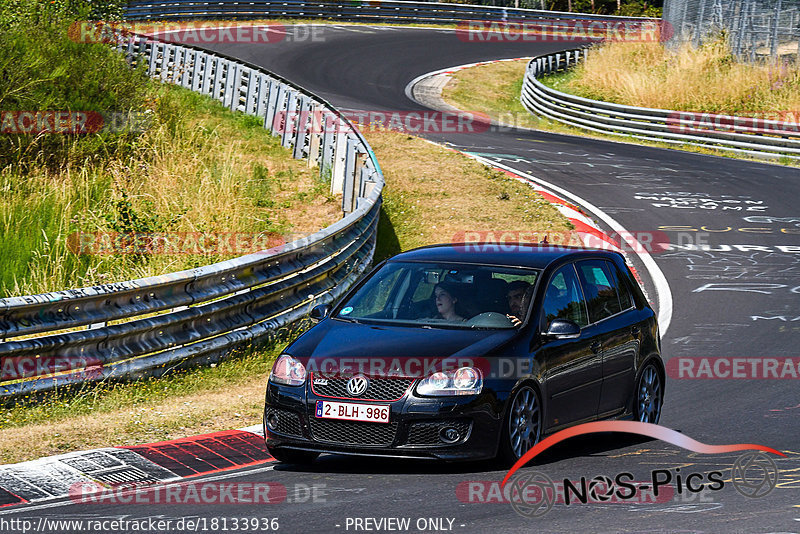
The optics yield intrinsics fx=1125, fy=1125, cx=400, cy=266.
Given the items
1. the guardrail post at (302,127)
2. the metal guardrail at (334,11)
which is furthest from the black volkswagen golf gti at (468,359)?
the metal guardrail at (334,11)

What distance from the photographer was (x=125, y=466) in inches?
300

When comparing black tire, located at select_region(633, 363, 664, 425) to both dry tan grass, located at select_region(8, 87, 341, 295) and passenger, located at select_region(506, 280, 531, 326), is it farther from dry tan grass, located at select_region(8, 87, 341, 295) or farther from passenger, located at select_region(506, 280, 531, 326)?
dry tan grass, located at select_region(8, 87, 341, 295)

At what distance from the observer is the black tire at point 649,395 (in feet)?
30.1

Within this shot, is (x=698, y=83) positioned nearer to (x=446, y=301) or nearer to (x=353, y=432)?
(x=446, y=301)

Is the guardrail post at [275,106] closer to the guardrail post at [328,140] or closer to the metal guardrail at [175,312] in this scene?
the guardrail post at [328,140]

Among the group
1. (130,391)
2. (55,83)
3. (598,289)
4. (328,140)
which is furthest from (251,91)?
(598,289)

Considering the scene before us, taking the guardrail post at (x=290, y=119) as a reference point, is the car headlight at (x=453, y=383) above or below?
above

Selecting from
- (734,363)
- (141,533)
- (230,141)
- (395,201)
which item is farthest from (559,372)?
(230,141)

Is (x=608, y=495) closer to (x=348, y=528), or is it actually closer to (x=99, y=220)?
(x=348, y=528)

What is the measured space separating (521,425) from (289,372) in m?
1.64

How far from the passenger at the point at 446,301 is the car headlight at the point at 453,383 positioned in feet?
2.84

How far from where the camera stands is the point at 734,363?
11.8 m

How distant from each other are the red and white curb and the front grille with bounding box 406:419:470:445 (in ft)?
4.17

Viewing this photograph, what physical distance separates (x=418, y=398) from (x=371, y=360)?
44 centimetres
